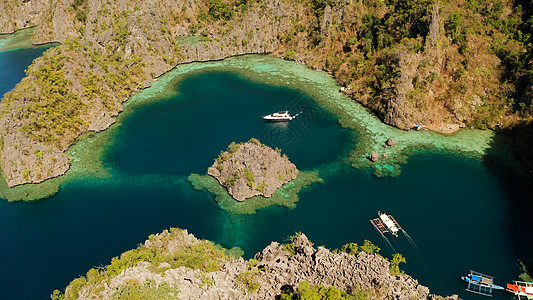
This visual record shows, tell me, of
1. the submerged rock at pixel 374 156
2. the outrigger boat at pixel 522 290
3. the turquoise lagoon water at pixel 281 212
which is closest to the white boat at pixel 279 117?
the turquoise lagoon water at pixel 281 212

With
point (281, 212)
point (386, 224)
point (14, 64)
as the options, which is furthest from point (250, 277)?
point (14, 64)

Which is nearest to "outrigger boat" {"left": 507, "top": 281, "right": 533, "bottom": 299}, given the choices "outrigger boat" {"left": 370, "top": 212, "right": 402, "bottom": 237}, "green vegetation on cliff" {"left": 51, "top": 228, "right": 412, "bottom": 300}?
"outrigger boat" {"left": 370, "top": 212, "right": 402, "bottom": 237}

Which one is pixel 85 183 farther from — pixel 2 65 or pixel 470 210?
pixel 2 65

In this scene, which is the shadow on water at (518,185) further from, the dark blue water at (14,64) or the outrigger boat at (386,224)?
the dark blue water at (14,64)

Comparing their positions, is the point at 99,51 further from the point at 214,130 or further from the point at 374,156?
the point at 374,156

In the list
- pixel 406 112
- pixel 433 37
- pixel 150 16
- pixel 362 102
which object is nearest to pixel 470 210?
pixel 406 112

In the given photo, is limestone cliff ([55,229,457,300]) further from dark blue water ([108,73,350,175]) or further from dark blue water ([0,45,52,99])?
dark blue water ([0,45,52,99])
